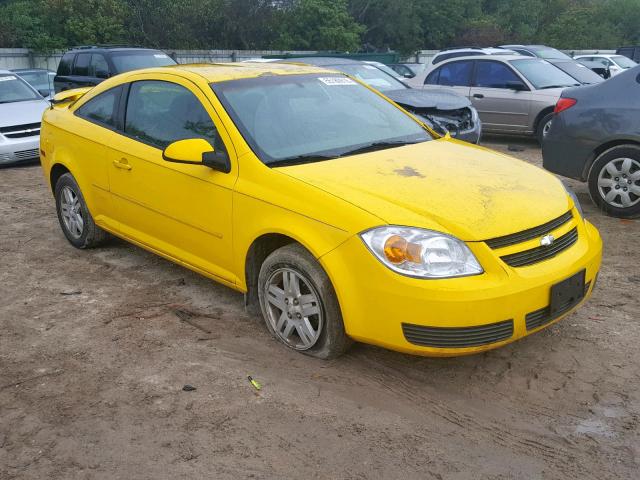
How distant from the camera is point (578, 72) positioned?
13328mm

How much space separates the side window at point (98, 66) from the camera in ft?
44.2

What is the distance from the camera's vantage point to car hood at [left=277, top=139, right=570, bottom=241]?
136 inches

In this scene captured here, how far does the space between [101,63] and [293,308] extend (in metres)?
11.3

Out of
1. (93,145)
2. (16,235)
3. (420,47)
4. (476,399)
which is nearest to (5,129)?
(16,235)

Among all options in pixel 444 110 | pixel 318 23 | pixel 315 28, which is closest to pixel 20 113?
pixel 444 110

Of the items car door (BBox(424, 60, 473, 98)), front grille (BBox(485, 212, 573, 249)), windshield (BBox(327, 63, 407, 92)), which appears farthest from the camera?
car door (BBox(424, 60, 473, 98))

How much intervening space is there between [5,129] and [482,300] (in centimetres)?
908

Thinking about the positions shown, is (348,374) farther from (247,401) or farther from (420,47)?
(420,47)

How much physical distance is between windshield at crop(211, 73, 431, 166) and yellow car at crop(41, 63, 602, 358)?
0.04 ft

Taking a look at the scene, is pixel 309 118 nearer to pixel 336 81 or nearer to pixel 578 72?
pixel 336 81

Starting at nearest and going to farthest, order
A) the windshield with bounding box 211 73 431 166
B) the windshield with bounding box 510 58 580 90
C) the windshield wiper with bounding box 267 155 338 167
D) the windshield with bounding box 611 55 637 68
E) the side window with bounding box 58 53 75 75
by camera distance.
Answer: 1. the windshield wiper with bounding box 267 155 338 167
2. the windshield with bounding box 211 73 431 166
3. the windshield with bounding box 510 58 580 90
4. the side window with bounding box 58 53 75 75
5. the windshield with bounding box 611 55 637 68

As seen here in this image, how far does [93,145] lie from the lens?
5336 mm

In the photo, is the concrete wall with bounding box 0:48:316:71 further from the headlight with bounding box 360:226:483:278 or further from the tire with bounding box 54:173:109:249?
the headlight with bounding box 360:226:483:278

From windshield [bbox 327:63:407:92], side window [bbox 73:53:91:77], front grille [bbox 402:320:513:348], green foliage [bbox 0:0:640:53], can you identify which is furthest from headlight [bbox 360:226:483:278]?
green foliage [bbox 0:0:640:53]
